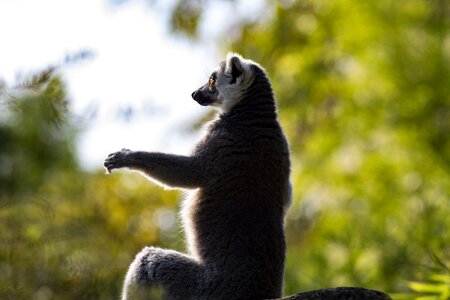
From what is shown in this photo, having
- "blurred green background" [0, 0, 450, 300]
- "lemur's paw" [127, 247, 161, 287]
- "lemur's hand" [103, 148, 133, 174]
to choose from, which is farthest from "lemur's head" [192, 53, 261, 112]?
"lemur's paw" [127, 247, 161, 287]

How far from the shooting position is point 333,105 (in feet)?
63.1

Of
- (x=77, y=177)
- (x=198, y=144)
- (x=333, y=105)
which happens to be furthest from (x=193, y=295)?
(x=333, y=105)

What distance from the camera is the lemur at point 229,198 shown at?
4141 mm

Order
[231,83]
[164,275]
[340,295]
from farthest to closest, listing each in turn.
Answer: [231,83] → [164,275] → [340,295]

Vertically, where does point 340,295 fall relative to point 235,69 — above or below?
below

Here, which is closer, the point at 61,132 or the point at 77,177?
the point at 61,132

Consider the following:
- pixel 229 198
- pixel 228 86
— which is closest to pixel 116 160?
pixel 229 198

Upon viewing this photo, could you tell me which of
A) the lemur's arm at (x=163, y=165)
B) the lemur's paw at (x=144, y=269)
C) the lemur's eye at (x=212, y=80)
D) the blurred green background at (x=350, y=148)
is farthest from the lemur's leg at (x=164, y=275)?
the lemur's eye at (x=212, y=80)

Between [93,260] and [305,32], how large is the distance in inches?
655

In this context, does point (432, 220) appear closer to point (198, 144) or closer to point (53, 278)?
point (198, 144)

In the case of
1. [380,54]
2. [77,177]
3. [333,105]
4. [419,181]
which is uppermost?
[380,54]

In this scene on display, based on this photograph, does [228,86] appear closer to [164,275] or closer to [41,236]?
[164,275]

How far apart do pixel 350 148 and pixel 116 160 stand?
595 inches

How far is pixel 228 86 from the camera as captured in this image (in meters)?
5.09
